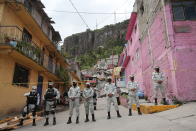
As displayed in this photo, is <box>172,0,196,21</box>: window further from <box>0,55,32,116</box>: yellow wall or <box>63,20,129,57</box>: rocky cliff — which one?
<box>63,20,129,57</box>: rocky cliff

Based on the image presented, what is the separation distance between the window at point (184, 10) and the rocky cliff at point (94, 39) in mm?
66940

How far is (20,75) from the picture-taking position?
12.4 m

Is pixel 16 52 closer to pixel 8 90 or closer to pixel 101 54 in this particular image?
pixel 8 90

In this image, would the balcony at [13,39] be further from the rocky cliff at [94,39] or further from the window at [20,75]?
the rocky cliff at [94,39]

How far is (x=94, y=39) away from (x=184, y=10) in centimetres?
7913

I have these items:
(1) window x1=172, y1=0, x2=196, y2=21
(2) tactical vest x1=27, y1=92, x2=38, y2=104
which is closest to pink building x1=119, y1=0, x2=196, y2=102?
(1) window x1=172, y1=0, x2=196, y2=21

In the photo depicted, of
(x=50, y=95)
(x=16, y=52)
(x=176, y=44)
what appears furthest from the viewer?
(x=16, y=52)

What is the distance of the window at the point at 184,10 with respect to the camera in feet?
31.8

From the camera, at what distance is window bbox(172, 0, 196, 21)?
9.69 m

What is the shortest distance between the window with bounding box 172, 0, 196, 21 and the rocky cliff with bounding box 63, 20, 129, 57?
66940 mm

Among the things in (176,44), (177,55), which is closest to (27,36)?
(176,44)

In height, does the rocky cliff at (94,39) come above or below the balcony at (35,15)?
above

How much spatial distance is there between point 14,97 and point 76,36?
82.8m

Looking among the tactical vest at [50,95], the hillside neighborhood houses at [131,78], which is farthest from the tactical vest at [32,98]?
the tactical vest at [50,95]
